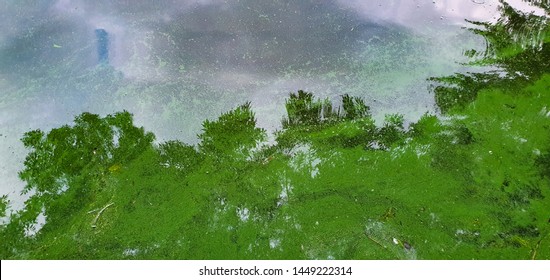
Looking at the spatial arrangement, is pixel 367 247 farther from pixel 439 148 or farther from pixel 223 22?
pixel 223 22

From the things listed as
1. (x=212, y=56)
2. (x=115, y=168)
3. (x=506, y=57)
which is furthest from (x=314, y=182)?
(x=506, y=57)

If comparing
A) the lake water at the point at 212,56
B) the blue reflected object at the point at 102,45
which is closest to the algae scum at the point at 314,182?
the lake water at the point at 212,56

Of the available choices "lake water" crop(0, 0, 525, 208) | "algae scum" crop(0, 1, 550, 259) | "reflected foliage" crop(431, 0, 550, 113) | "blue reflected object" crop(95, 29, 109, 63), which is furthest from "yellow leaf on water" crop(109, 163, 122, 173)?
"reflected foliage" crop(431, 0, 550, 113)

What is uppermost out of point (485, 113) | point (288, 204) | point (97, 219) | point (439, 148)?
point (485, 113)

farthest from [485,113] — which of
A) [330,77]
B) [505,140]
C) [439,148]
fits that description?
[330,77]

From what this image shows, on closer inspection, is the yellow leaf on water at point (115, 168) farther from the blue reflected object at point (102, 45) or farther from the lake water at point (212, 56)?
the blue reflected object at point (102, 45)

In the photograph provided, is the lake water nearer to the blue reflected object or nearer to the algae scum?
the blue reflected object

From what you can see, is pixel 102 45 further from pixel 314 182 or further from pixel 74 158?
pixel 314 182
